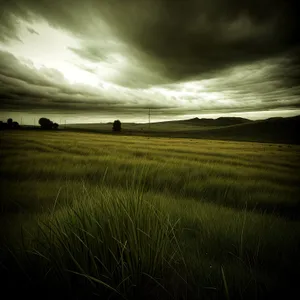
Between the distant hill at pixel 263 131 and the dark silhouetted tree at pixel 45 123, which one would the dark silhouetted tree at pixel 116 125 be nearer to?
the dark silhouetted tree at pixel 45 123

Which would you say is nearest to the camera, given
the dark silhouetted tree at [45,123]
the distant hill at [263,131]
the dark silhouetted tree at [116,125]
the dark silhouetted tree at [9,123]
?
the dark silhouetted tree at [9,123]

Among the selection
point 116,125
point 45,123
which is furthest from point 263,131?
point 45,123

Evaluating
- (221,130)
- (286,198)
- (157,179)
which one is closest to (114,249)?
(157,179)

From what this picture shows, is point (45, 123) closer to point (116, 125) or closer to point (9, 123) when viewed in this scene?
point (9, 123)

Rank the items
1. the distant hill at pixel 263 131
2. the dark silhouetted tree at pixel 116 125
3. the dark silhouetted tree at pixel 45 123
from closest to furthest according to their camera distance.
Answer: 1. the distant hill at pixel 263 131
2. the dark silhouetted tree at pixel 45 123
3. the dark silhouetted tree at pixel 116 125

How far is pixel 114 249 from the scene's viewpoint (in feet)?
4.44

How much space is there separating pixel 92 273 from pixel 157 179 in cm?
429

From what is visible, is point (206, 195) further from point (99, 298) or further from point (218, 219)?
point (99, 298)

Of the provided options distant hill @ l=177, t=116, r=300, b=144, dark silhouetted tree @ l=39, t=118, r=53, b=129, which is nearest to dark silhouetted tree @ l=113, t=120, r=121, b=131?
dark silhouetted tree @ l=39, t=118, r=53, b=129

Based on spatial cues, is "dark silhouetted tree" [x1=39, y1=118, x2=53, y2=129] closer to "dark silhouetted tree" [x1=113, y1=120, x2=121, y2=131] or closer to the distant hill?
Result: "dark silhouetted tree" [x1=113, y1=120, x2=121, y2=131]

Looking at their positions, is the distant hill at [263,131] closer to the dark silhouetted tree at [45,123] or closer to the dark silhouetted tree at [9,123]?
the dark silhouetted tree at [45,123]

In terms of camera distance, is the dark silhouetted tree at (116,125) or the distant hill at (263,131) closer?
the distant hill at (263,131)

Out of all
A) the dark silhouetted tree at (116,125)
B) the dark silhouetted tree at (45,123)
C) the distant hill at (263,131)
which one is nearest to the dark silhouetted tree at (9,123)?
the dark silhouetted tree at (45,123)

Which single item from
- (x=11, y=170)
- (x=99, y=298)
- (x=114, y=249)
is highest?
(x=114, y=249)
